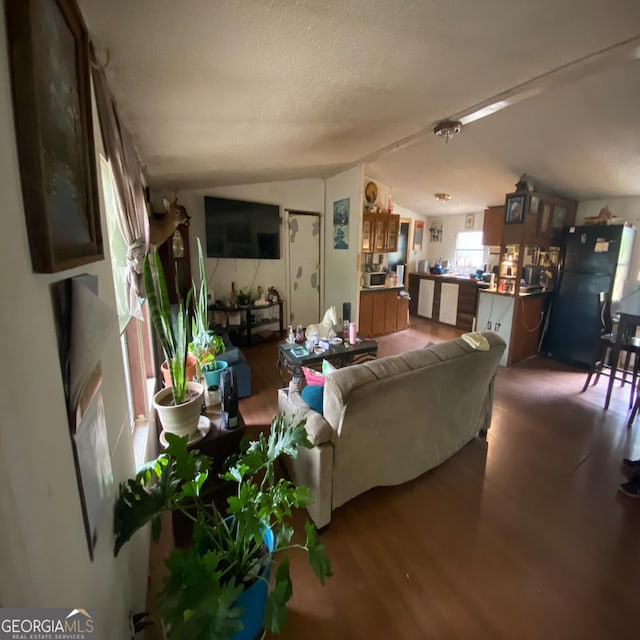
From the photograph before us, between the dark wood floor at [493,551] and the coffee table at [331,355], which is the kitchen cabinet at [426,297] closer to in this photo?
the coffee table at [331,355]

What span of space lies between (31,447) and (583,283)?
505 cm

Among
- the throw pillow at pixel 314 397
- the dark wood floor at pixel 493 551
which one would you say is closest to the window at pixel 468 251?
the dark wood floor at pixel 493 551

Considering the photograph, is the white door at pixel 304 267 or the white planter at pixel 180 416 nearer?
the white planter at pixel 180 416

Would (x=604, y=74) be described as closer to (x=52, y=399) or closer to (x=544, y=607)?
(x=544, y=607)

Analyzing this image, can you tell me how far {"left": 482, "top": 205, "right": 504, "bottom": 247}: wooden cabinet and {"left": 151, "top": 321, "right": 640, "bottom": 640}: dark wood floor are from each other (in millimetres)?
3016

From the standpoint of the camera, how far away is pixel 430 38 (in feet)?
4.33

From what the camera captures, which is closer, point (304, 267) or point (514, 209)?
point (514, 209)

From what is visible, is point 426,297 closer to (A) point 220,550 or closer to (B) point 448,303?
(B) point 448,303

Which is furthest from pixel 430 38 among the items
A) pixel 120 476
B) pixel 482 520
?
pixel 482 520

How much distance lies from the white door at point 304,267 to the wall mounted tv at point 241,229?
1.37 ft

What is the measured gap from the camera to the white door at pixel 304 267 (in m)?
5.11

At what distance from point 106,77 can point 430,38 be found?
1313mm

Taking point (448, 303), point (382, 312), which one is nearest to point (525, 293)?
point (448, 303)

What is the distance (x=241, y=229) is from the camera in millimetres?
4402
